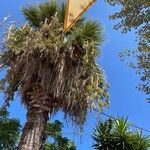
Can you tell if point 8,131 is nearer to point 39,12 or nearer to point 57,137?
point 57,137

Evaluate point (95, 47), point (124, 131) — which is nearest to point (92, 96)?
point (95, 47)

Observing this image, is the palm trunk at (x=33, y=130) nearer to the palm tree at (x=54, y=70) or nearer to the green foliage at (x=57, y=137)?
the palm tree at (x=54, y=70)

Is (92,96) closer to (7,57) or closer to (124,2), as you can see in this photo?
(7,57)

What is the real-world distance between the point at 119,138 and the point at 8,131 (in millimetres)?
3617

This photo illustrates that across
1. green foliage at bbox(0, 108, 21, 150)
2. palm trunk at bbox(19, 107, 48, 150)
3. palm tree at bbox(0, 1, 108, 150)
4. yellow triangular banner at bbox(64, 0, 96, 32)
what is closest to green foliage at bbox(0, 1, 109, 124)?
palm tree at bbox(0, 1, 108, 150)

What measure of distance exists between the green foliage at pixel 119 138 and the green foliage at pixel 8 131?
9.30 feet

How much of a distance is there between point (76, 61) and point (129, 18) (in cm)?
503

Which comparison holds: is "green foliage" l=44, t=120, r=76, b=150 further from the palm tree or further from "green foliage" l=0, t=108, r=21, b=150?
the palm tree

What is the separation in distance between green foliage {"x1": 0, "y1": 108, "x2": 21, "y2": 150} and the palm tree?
201 cm

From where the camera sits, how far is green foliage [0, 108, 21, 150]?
1327cm

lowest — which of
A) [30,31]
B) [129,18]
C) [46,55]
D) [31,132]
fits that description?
[31,132]

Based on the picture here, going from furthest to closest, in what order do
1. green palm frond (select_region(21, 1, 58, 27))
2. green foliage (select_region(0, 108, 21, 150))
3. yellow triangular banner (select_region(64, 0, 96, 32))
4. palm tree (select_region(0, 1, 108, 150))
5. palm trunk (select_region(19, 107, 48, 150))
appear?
green foliage (select_region(0, 108, 21, 150)), green palm frond (select_region(21, 1, 58, 27)), palm tree (select_region(0, 1, 108, 150)), palm trunk (select_region(19, 107, 48, 150)), yellow triangular banner (select_region(64, 0, 96, 32))

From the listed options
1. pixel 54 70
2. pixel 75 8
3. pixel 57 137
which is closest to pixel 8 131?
pixel 57 137

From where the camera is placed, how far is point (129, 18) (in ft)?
52.9
